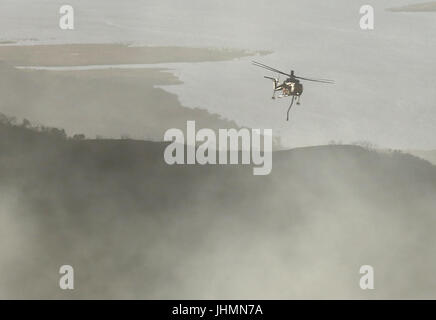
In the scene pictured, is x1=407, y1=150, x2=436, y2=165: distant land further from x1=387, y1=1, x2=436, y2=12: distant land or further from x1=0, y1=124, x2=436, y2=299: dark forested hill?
x1=387, y1=1, x2=436, y2=12: distant land

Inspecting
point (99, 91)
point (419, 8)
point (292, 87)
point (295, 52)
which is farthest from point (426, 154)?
point (99, 91)

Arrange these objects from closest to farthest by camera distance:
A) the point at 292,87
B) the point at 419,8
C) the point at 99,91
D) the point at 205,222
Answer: the point at 292,87 → the point at 205,222 → the point at 99,91 → the point at 419,8

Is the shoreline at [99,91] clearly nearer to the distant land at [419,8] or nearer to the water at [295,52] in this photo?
the water at [295,52]

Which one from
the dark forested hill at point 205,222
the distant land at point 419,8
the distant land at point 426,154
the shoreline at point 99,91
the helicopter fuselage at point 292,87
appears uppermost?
the distant land at point 419,8

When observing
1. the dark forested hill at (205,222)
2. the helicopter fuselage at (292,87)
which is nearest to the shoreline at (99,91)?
the dark forested hill at (205,222)

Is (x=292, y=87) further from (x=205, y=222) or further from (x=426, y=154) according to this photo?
(x=426, y=154)

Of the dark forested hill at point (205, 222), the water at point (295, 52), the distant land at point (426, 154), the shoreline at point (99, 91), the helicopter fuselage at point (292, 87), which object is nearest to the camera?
the helicopter fuselage at point (292, 87)

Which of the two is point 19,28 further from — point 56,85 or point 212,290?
point 212,290

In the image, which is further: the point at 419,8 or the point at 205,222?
the point at 419,8
